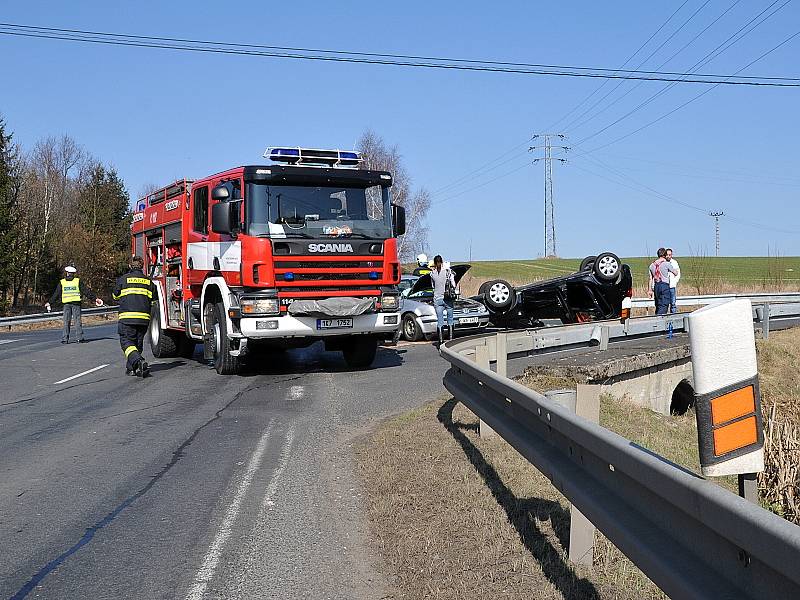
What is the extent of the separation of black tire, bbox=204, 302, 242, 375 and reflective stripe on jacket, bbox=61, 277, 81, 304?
8934mm

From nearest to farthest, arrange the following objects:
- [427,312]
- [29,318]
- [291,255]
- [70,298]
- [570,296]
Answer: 1. [291,255]
2. [570,296]
3. [427,312]
4. [70,298]
5. [29,318]

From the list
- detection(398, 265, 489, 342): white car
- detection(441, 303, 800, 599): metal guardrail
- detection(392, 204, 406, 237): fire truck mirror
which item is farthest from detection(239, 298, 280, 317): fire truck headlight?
detection(441, 303, 800, 599): metal guardrail

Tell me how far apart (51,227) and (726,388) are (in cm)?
6745

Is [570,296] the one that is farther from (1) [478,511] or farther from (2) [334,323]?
(1) [478,511]

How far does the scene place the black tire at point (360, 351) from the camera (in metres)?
14.8

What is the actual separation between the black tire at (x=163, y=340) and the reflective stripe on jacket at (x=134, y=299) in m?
2.05

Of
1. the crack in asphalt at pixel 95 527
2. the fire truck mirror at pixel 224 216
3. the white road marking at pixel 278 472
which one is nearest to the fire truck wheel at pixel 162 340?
the fire truck mirror at pixel 224 216

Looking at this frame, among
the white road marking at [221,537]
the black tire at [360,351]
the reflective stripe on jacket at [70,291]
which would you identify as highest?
the reflective stripe on jacket at [70,291]

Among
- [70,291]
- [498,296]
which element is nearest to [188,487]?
[498,296]

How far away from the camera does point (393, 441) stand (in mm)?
8000

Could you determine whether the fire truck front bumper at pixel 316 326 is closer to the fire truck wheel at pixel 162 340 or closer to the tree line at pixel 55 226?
the fire truck wheel at pixel 162 340

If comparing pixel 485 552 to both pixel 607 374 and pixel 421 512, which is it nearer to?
pixel 421 512

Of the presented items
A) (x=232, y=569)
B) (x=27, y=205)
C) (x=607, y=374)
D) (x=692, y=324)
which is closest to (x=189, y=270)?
(x=607, y=374)

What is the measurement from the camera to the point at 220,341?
13820mm
